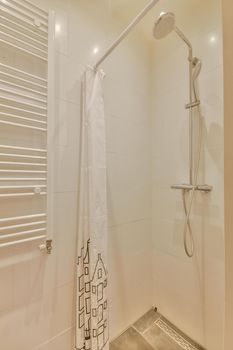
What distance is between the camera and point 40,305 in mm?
1002

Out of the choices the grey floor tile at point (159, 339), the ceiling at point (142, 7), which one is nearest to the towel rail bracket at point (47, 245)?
the grey floor tile at point (159, 339)

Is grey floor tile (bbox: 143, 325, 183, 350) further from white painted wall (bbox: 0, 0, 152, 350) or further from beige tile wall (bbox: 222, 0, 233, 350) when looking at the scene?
beige tile wall (bbox: 222, 0, 233, 350)

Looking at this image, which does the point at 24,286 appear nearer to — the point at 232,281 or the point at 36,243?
the point at 36,243

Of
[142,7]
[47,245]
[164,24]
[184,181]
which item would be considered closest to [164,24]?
[164,24]

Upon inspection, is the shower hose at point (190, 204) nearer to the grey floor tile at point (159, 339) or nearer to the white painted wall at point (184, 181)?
the white painted wall at point (184, 181)

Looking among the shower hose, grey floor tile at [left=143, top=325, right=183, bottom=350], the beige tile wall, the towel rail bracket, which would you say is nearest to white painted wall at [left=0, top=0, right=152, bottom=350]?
the towel rail bracket

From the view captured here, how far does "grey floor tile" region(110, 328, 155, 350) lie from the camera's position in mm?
1309

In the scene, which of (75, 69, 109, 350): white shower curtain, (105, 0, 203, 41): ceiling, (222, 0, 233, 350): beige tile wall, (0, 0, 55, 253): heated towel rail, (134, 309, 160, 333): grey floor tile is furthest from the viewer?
(134, 309, 160, 333): grey floor tile

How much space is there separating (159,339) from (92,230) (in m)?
1.07

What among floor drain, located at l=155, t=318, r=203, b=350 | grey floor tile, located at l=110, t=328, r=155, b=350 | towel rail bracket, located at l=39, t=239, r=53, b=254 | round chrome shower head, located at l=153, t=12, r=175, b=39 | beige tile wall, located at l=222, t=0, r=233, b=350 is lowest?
grey floor tile, located at l=110, t=328, r=155, b=350

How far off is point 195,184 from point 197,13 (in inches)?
49.3

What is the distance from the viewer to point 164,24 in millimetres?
932

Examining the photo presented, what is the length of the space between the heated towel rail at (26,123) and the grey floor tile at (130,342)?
3.23 ft

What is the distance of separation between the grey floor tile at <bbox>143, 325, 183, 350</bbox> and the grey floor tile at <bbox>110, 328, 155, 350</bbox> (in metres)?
0.04
